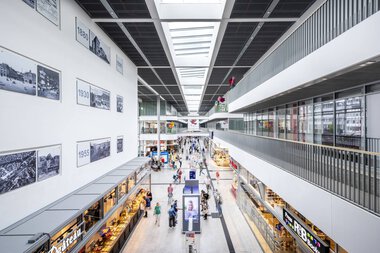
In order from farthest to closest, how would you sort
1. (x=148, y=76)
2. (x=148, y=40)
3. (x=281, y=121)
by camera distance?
(x=148, y=76), (x=281, y=121), (x=148, y=40)

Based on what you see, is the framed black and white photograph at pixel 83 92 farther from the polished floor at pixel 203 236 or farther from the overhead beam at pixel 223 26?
the polished floor at pixel 203 236

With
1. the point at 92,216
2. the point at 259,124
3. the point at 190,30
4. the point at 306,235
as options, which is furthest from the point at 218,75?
the point at 92,216

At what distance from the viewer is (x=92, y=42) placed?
7.13 metres

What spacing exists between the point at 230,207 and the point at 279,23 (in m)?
11.6

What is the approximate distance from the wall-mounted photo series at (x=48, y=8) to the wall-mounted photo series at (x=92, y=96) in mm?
1735

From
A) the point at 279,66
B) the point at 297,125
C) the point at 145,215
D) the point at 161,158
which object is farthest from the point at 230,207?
the point at 161,158

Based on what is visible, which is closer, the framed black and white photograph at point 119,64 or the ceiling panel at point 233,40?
the ceiling panel at point 233,40

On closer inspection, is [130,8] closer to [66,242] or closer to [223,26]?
[223,26]

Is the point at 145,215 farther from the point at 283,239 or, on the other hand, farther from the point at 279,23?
the point at 279,23

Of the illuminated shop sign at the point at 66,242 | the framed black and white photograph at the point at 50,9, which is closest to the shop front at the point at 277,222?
the illuminated shop sign at the point at 66,242

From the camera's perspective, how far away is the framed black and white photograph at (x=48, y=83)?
A: 15.1 feet

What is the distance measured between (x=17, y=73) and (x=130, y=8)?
3864 mm

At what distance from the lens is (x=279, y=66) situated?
771 cm

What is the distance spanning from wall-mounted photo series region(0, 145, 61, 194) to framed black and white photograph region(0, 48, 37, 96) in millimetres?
1267
